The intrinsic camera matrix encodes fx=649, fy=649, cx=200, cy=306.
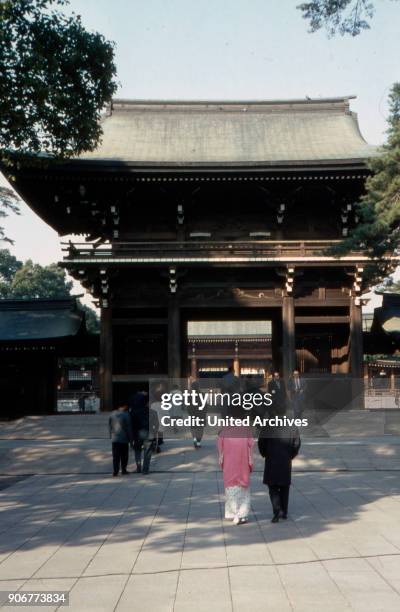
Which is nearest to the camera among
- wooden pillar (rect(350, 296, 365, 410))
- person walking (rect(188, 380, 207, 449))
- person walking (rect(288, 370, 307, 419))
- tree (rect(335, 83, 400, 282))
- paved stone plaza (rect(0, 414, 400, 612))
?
paved stone plaza (rect(0, 414, 400, 612))

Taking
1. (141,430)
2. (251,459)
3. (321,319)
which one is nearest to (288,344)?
(321,319)

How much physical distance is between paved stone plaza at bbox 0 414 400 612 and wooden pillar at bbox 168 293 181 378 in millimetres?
7697

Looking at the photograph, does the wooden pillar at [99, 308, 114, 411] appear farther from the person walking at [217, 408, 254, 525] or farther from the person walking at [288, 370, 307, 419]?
the person walking at [217, 408, 254, 525]

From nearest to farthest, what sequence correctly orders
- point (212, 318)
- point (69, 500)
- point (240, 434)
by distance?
point (240, 434)
point (69, 500)
point (212, 318)

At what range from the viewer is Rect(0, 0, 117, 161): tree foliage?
14289mm

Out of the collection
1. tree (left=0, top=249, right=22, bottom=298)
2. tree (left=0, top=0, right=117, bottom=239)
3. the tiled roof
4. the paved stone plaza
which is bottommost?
the paved stone plaza

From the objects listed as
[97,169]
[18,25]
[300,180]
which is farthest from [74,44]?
[300,180]

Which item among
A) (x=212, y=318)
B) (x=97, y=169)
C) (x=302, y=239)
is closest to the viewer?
(x=97, y=169)

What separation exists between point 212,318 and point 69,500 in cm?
1578

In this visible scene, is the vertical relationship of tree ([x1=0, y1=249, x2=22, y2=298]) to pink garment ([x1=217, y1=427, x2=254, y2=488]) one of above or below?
above

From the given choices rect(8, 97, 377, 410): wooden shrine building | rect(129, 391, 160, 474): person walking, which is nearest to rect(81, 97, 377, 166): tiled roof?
rect(8, 97, 377, 410): wooden shrine building

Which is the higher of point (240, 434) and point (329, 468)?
point (240, 434)

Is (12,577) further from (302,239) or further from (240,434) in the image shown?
(302,239)

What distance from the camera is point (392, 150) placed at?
14141mm
